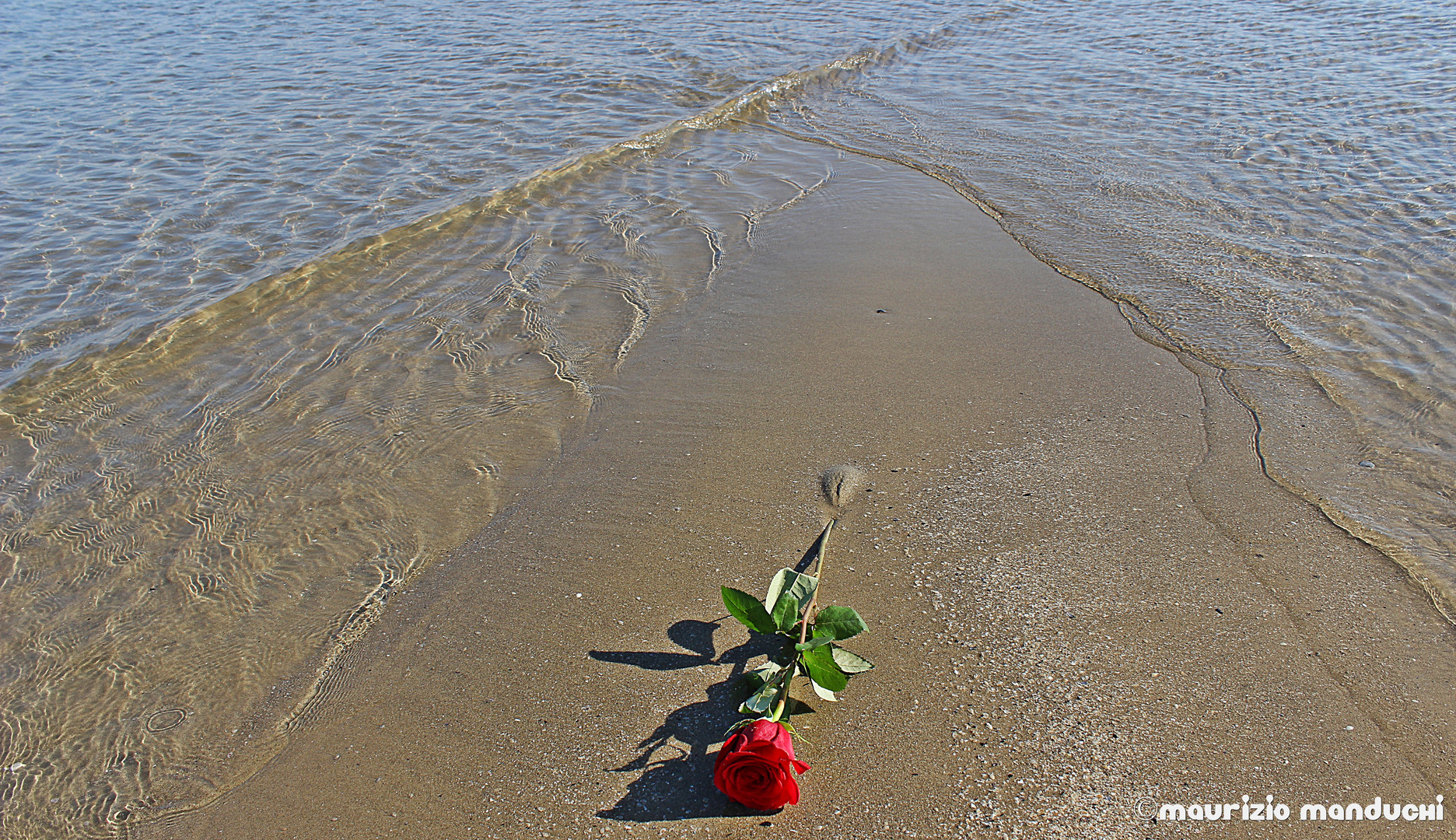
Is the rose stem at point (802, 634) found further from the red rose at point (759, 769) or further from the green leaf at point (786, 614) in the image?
the red rose at point (759, 769)

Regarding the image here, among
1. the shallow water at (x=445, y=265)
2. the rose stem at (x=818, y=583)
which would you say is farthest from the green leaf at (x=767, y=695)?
the shallow water at (x=445, y=265)

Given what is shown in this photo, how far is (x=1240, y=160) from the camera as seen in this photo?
6.78m

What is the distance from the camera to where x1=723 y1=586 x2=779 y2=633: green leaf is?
2.21 metres

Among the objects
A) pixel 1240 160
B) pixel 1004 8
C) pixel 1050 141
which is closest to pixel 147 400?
pixel 1050 141

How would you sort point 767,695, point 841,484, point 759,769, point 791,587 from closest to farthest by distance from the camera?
point 759,769 < point 767,695 < point 791,587 < point 841,484

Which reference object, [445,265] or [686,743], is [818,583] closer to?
[686,743]

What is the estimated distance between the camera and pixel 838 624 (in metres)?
2.21

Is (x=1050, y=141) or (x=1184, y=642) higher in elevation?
(x=1050, y=141)

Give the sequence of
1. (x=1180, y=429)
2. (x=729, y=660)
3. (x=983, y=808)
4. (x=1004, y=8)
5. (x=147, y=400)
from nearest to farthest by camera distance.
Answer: (x=983, y=808)
(x=729, y=660)
(x=1180, y=429)
(x=147, y=400)
(x=1004, y=8)

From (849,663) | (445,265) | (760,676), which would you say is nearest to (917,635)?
(849,663)

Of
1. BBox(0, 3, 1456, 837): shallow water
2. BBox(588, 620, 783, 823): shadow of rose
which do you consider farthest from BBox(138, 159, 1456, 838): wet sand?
BBox(0, 3, 1456, 837): shallow water

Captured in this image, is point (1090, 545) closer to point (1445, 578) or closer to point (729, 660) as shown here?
point (1445, 578)

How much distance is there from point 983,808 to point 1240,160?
21.8 ft

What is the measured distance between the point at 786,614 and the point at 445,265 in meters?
4.31
